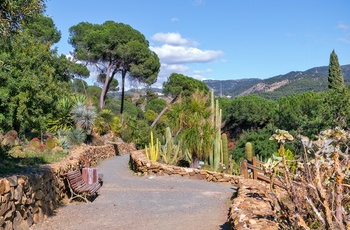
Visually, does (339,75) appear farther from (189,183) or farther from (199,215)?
(199,215)

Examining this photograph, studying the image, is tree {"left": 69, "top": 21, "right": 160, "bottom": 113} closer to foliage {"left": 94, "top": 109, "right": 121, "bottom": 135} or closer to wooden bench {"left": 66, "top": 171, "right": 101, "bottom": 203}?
foliage {"left": 94, "top": 109, "right": 121, "bottom": 135}

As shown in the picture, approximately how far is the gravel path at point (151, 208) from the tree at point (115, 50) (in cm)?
2131

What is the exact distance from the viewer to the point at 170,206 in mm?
9875

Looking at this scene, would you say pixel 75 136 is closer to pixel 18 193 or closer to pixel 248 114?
pixel 18 193

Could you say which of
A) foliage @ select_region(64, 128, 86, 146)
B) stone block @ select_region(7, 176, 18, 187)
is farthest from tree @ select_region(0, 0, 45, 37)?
foliage @ select_region(64, 128, 86, 146)

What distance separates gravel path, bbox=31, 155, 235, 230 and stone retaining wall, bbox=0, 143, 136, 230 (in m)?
0.27

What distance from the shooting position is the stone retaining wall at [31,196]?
6559 mm

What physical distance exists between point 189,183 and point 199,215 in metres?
4.81

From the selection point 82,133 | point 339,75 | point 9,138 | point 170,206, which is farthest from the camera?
point 339,75

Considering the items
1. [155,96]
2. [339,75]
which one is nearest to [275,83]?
[155,96]

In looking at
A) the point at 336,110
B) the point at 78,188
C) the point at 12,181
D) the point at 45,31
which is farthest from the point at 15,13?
the point at 45,31

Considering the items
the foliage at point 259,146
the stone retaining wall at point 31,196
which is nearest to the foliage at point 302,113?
the foliage at point 259,146

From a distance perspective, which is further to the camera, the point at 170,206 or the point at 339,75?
the point at 339,75

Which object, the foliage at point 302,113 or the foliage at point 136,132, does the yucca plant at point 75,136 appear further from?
the foliage at point 302,113
